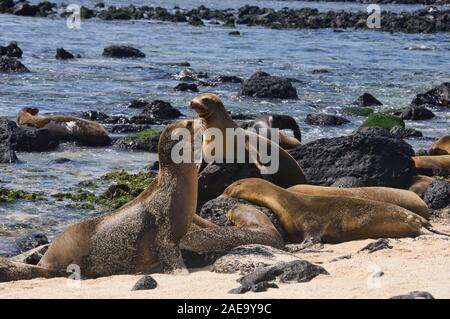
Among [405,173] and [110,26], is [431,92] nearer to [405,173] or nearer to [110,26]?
[405,173]

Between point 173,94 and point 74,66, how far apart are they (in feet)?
19.6

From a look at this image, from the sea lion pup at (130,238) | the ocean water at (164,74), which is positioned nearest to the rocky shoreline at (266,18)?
the ocean water at (164,74)

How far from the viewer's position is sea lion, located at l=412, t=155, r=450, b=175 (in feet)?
42.0

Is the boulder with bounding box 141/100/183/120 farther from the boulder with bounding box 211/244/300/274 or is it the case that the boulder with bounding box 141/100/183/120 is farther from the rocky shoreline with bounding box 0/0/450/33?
the rocky shoreline with bounding box 0/0/450/33

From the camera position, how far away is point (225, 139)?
11820 millimetres

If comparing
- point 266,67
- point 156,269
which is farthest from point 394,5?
point 156,269

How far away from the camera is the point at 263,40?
40.8 meters

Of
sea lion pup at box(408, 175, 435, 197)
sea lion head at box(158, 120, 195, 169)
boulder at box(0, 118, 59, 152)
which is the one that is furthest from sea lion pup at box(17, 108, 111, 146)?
sea lion head at box(158, 120, 195, 169)

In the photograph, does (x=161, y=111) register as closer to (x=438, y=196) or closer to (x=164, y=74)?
(x=164, y=74)

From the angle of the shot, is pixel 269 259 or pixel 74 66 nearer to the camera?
pixel 269 259

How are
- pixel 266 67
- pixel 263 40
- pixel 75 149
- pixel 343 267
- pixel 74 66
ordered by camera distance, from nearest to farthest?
pixel 343 267 → pixel 75 149 → pixel 74 66 → pixel 266 67 → pixel 263 40

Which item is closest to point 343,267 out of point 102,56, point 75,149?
point 75,149
